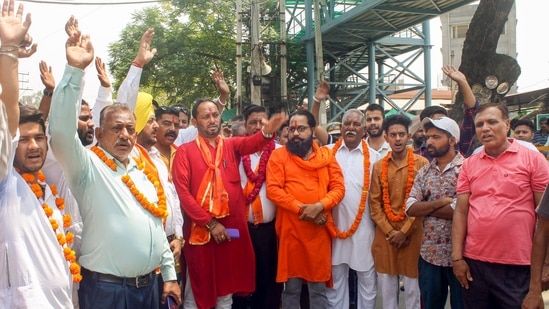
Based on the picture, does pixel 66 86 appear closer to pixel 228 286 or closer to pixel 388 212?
pixel 228 286

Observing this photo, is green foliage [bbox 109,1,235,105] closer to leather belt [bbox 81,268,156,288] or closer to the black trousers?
the black trousers

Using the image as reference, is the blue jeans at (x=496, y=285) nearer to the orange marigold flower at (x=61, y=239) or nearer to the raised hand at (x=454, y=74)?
the raised hand at (x=454, y=74)

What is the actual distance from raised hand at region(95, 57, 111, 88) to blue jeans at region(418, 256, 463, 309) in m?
2.99

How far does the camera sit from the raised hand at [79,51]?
2.56 m

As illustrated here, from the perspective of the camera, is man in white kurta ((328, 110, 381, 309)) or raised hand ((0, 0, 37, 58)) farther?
man in white kurta ((328, 110, 381, 309))

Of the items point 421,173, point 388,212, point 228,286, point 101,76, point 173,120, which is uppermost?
point 101,76

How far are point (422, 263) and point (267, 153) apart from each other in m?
1.79

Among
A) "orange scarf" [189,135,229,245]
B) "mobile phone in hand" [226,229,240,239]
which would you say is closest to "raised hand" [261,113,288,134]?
"orange scarf" [189,135,229,245]

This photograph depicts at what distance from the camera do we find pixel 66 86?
98.3 inches

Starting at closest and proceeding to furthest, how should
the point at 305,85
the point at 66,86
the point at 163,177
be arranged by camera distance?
1. the point at 66,86
2. the point at 163,177
3. the point at 305,85

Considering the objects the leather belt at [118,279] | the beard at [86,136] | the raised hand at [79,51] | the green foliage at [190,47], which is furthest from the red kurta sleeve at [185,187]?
the green foliage at [190,47]

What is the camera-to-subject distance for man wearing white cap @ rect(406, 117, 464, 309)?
3.74 meters

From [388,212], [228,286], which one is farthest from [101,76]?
[388,212]

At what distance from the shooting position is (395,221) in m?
4.27
